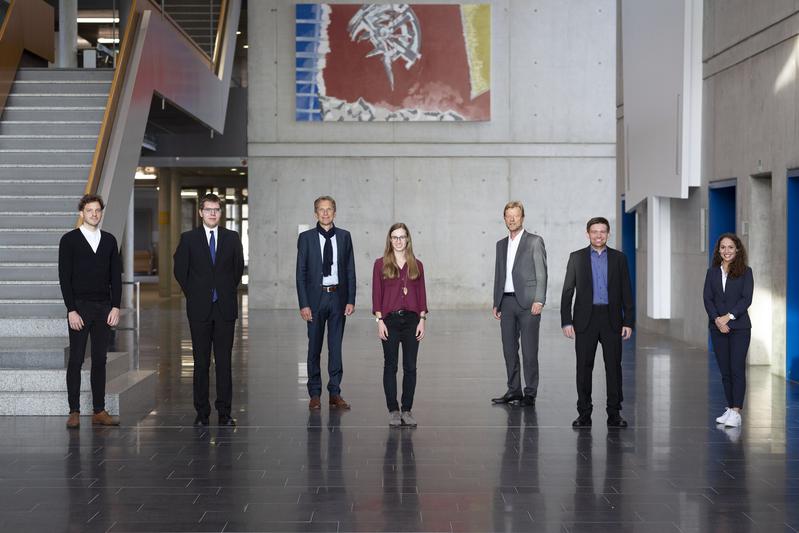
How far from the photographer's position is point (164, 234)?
26.1 m

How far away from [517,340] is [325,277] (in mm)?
1679

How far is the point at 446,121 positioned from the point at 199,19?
4964mm

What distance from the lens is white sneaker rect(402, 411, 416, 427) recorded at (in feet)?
25.6

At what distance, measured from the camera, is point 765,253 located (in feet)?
38.8

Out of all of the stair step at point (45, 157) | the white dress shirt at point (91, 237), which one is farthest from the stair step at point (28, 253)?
the white dress shirt at point (91, 237)

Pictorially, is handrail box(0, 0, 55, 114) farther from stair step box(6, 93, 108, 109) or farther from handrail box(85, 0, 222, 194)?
handrail box(85, 0, 222, 194)

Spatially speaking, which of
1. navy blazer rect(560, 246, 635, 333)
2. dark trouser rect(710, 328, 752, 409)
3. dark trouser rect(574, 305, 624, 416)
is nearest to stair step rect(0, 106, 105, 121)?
navy blazer rect(560, 246, 635, 333)

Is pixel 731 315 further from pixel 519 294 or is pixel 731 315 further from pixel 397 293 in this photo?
pixel 397 293

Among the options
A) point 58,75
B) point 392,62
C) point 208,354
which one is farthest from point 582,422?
point 392,62

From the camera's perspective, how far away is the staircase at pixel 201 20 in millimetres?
18047

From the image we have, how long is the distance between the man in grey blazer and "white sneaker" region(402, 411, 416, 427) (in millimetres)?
1195

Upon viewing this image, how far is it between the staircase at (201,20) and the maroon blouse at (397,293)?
35.9ft

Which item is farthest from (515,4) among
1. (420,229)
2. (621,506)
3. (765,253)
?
(621,506)

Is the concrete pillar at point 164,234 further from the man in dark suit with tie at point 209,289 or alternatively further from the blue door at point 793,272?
the man in dark suit with tie at point 209,289
